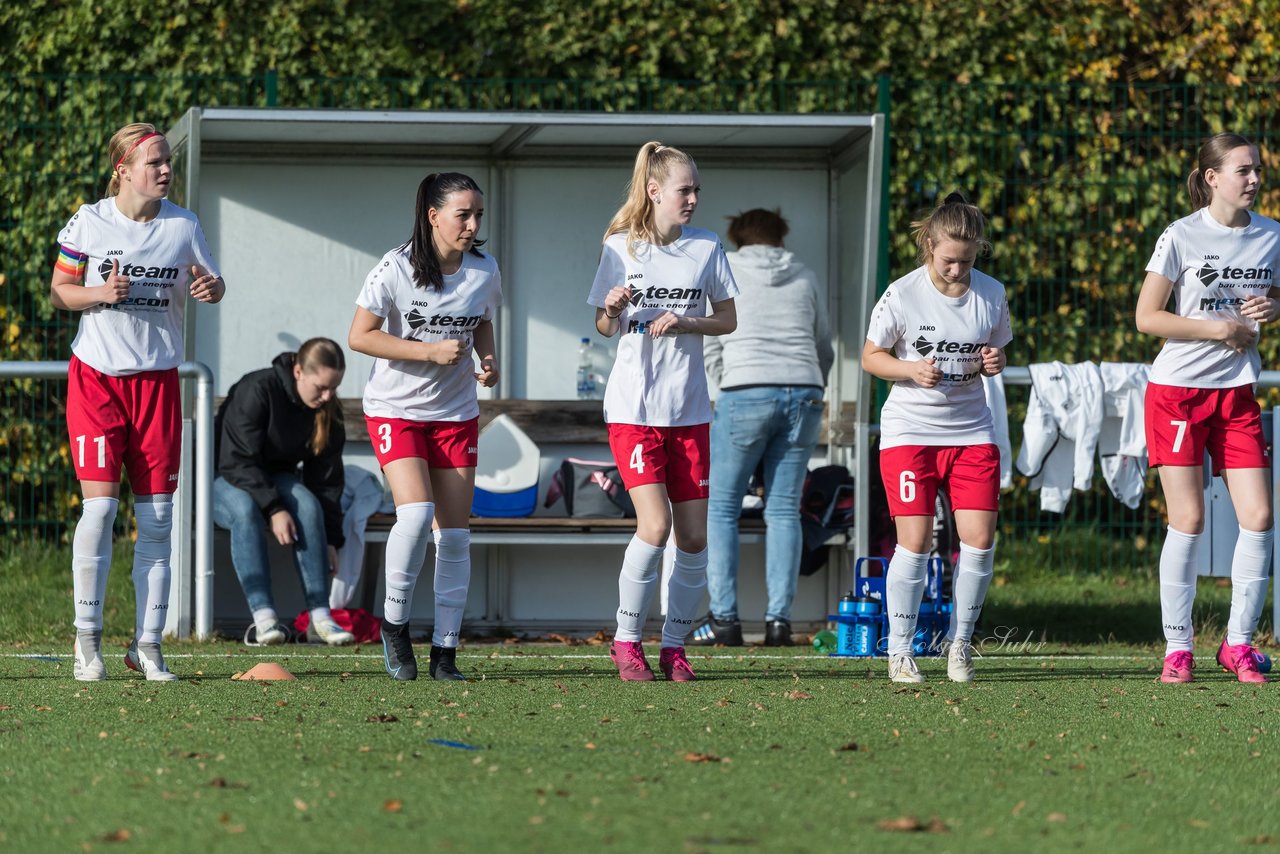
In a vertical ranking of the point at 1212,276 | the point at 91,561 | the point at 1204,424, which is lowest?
the point at 91,561

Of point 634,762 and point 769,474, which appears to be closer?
point 634,762

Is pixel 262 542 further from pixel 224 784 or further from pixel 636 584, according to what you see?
pixel 224 784

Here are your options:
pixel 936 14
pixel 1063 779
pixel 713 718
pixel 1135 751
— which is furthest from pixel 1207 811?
pixel 936 14

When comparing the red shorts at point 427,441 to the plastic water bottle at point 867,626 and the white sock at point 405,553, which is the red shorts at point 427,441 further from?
the plastic water bottle at point 867,626

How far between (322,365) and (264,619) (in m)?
1.19

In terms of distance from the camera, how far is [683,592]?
631 centimetres

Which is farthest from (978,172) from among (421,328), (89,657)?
(89,657)

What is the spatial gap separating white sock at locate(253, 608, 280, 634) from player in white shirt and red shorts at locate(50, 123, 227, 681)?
6.64 feet

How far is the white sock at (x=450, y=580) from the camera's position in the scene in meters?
6.18

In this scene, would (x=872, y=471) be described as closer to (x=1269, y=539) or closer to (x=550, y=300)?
(x=550, y=300)

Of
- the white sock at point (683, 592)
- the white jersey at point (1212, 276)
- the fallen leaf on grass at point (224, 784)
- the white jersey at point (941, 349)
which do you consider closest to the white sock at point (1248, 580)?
the white jersey at point (1212, 276)

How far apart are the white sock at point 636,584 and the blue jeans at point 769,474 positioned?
218cm

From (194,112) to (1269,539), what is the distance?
16.2 feet

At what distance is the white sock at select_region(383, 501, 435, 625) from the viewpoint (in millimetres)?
6070
